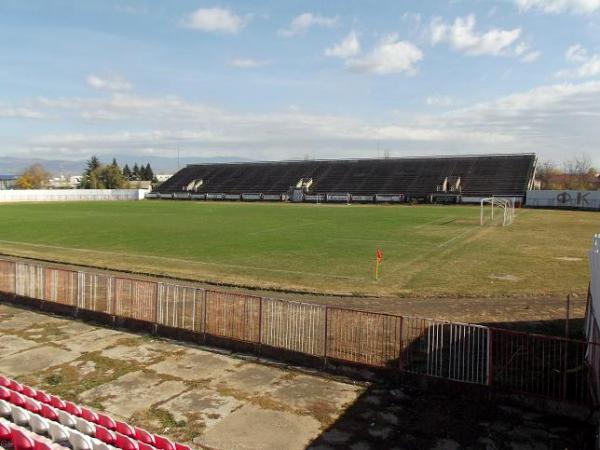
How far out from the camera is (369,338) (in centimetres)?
1288

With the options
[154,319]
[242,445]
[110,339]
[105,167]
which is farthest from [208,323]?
[105,167]

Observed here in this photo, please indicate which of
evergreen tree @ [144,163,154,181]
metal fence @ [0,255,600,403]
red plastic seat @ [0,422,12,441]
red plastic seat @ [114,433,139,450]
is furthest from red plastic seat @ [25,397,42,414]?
evergreen tree @ [144,163,154,181]

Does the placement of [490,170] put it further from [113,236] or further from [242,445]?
[242,445]

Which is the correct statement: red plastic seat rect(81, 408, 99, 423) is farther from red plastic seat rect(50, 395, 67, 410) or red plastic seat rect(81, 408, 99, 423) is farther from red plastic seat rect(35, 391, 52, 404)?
red plastic seat rect(35, 391, 52, 404)

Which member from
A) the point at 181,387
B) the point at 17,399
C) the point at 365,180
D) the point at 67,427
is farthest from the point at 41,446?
Result: the point at 365,180

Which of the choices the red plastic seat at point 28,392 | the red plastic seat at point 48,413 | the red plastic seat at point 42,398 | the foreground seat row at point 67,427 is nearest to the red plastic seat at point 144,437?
the foreground seat row at point 67,427

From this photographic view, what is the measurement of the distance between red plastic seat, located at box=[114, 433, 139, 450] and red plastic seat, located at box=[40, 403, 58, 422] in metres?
1.44

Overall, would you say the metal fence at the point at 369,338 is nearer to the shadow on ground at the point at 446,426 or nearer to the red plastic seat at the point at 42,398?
the shadow on ground at the point at 446,426

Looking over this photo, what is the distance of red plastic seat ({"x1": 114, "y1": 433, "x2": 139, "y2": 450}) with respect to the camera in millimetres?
7081

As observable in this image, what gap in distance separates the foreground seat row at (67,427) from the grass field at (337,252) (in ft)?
38.6

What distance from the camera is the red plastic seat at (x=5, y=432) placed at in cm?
726

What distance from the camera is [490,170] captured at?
88.1 meters

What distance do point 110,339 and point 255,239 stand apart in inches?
835

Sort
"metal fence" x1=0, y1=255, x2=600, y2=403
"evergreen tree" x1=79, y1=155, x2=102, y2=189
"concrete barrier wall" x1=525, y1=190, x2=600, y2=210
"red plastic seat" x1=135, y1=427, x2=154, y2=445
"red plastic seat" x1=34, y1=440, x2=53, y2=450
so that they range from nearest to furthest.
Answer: "red plastic seat" x1=34, y1=440, x2=53, y2=450
"red plastic seat" x1=135, y1=427, x2=154, y2=445
"metal fence" x1=0, y1=255, x2=600, y2=403
"concrete barrier wall" x1=525, y1=190, x2=600, y2=210
"evergreen tree" x1=79, y1=155, x2=102, y2=189
